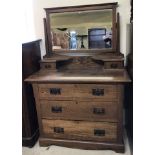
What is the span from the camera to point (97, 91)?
1.84 metres

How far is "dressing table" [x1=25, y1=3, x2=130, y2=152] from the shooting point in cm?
186

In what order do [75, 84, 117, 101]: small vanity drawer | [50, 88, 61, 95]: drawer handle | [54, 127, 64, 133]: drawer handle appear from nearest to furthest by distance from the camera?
1. [75, 84, 117, 101]: small vanity drawer
2. [50, 88, 61, 95]: drawer handle
3. [54, 127, 64, 133]: drawer handle

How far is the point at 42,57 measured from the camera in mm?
2385

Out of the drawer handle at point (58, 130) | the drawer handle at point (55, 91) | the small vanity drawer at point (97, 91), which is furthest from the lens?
the drawer handle at point (58, 130)

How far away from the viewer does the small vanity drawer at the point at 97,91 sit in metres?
1.81

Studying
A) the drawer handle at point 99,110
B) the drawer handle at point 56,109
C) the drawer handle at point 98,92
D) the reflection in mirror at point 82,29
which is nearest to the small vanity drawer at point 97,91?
the drawer handle at point 98,92

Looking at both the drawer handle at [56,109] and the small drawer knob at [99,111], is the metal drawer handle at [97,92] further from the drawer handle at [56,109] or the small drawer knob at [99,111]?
the drawer handle at [56,109]

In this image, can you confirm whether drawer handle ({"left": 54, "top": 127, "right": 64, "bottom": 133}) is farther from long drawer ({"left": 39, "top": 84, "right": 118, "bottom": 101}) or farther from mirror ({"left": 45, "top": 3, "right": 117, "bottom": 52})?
Answer: mirror ({"left": 45, "top": 3, "right": 117, "bottom": 52})

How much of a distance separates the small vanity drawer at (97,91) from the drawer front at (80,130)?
0.96 feet

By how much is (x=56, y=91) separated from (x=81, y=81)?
293 millimetres

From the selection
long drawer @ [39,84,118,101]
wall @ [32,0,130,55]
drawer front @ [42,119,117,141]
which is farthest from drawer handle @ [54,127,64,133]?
wall @ [32,0,130,55]

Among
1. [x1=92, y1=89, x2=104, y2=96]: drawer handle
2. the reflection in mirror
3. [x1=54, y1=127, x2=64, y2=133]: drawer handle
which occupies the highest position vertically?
the reflection in mirror

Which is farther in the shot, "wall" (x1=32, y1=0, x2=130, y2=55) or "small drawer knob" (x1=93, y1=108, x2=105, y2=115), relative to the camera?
"wall" (x1=32, y1=0, x2=130, y2=55)
